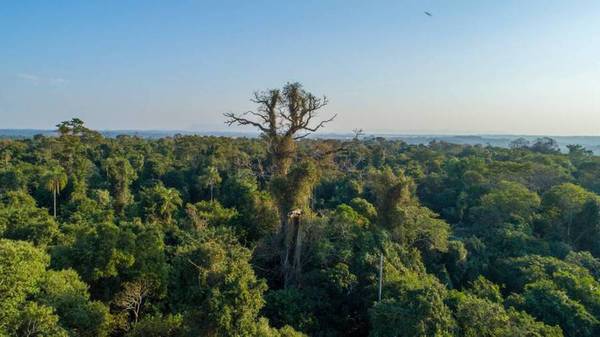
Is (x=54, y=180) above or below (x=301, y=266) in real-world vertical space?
above

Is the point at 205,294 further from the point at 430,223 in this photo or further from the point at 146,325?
the point at 430,223

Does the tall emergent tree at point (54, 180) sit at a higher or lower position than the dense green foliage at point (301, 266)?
higher

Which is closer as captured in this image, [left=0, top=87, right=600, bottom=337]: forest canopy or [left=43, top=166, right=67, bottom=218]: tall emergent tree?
[left=0, top=87, right=600, bottom=337]: forest canopy

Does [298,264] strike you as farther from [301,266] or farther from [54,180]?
[54,180]

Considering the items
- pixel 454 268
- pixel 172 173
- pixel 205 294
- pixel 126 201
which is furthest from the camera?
pixel 172 173

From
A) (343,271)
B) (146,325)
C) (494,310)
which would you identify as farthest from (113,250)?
(494,310)

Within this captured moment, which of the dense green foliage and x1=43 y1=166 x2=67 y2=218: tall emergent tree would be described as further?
x1=43 y1=166 x2=67 y2=218: tall emergent tree

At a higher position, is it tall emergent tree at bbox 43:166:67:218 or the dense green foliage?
tall emergent tree at bbox 43:166:67:218

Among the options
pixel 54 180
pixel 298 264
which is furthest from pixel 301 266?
pixel 54 180
